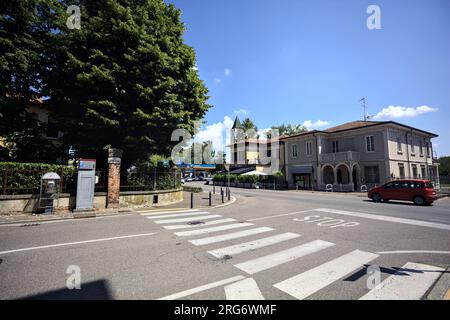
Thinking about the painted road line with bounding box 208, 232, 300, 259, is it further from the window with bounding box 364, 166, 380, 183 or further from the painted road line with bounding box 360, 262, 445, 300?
the window with bounding box 364, 166, 380, 183

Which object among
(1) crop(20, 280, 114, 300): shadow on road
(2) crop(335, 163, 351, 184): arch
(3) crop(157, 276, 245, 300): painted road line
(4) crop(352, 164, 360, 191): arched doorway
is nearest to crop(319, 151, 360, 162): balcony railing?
(4) crop(352, 164, 360, 191): arched doorway

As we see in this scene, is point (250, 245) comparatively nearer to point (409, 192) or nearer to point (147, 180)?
point (147, 180)

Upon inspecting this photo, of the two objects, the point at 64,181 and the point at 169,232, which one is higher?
the point at 64,181

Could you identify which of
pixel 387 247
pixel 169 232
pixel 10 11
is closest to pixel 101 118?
pixel 169 232

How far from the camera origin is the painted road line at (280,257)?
4.32 meters

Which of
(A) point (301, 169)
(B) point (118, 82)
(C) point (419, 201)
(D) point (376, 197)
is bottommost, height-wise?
(C) point (419, 201)

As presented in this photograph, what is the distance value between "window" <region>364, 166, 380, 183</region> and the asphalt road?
1979 cm

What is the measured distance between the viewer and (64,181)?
11438 millimetres

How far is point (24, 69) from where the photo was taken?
11766 mm

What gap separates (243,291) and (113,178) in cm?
1091

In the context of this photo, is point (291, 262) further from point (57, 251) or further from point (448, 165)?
point (448, 165)

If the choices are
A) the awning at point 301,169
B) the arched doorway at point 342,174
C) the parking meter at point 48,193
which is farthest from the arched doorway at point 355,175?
the parking meter at point 48,193

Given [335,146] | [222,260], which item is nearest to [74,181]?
[222,260]
